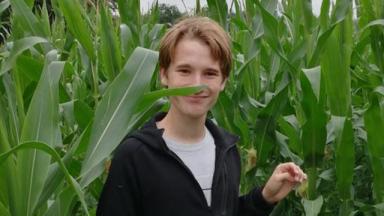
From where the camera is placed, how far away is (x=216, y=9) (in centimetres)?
231

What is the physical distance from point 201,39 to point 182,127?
201mm

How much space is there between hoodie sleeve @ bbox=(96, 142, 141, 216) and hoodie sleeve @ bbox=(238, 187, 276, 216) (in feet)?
1.13

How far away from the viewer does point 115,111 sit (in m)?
1.17

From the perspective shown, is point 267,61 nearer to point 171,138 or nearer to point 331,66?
point 331,66

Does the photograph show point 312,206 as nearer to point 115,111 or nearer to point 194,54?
point 194,54

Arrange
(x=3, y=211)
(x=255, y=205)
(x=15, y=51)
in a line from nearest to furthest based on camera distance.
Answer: (x=3, y=211) → (x=15, y=51) → (x=255, y=205)

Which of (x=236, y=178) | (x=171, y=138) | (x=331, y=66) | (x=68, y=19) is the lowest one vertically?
(x=236, y=178)

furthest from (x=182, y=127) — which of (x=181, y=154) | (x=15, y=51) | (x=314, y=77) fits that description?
(x=314, y=77)

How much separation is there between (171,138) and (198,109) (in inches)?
4.2

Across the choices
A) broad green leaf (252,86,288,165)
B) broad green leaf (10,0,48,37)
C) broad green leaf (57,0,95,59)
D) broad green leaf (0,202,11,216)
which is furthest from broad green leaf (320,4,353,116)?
broad green leaf (0,202,11,216)

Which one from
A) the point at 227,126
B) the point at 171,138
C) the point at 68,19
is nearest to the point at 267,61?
the point at 227,126

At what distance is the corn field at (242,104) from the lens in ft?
3.68

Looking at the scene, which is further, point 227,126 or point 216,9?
point 216,9

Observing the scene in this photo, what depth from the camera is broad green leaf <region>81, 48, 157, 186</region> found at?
1.12 metres
